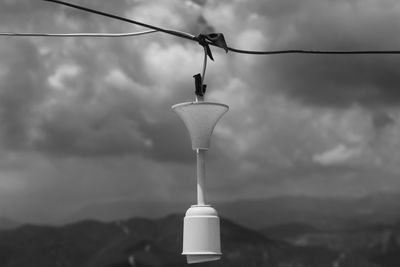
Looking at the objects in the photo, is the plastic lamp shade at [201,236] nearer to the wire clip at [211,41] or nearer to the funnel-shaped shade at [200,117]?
the funnel-shaped shade at [200,117]

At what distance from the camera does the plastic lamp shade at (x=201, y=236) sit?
24.8 feet

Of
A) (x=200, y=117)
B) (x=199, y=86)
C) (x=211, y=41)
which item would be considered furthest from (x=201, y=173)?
(x=211, y=41)

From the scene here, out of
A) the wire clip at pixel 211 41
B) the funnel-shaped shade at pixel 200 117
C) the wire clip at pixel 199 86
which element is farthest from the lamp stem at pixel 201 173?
the wire clip at pixel 211 41

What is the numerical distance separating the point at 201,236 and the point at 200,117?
1.36m

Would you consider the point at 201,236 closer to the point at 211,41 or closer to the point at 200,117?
the point at 200,117

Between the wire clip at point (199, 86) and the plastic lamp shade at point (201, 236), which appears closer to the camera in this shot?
the plastic lamp shade at point (201, 236)

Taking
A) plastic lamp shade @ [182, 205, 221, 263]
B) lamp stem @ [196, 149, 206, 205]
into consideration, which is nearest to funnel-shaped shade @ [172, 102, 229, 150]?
lamp stem @ [196, 149, 206, 205]

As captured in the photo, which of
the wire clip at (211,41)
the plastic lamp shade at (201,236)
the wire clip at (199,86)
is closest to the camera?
the plastic lamp shade at (201,236)

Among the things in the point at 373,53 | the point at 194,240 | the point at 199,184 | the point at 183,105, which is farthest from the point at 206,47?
the point at 373,53

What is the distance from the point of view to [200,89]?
310 inches

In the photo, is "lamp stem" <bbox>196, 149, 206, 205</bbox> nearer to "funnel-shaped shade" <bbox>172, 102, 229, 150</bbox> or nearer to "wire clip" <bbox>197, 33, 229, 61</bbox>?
"funnel-shaped shade" <bbox>172, 102, 229, 150</bbox>

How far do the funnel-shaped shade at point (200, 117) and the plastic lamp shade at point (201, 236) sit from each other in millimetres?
778

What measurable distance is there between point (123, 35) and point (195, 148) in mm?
2672

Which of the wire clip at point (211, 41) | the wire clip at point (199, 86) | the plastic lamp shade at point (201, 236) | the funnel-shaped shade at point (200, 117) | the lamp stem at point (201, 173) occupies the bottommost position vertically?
the plastic lamp shade at point (201, 236)
